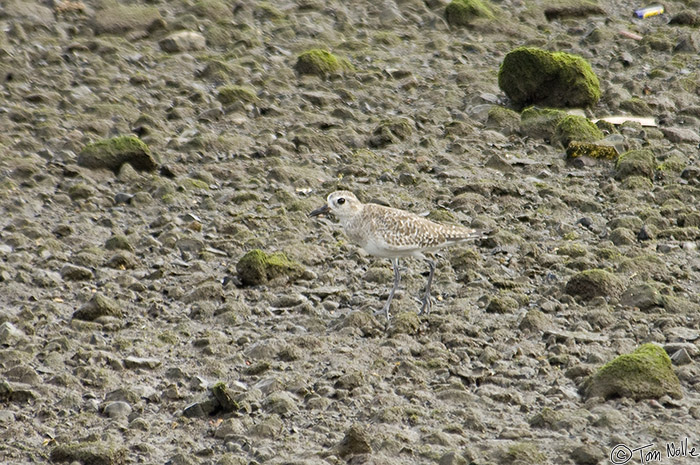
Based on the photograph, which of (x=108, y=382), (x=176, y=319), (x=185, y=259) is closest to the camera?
(x=108, y=382)

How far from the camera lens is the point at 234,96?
53.8 ft

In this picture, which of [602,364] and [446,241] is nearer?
[602,364]

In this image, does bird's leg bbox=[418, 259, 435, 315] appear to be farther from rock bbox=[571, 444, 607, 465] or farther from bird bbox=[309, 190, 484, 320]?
rock bbox=[571, 444, 607, 465]

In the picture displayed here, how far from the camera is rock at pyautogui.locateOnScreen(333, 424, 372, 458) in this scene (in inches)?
333

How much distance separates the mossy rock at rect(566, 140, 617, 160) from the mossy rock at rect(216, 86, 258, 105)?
480 centimetres

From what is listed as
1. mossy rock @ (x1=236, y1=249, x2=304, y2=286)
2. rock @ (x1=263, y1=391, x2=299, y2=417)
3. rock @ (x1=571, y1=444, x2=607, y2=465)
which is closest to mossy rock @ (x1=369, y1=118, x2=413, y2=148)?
mossy rock @ (x1=236, y1=249, x2=304, y2=286)

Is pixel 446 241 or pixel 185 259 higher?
pixel 446 241

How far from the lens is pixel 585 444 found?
8.67 meters

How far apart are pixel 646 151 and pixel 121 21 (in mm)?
9293

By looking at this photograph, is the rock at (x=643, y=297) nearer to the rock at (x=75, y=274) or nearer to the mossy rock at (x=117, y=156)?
the rock at (x=75, y=274)

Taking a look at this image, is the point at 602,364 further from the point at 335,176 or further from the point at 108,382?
the point at 335,176

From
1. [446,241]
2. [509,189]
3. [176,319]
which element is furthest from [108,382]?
[509,189]

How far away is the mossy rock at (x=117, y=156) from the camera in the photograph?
553 inches

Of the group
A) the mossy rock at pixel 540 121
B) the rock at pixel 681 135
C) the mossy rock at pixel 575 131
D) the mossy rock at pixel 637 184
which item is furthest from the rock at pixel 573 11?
the mossy rock at pixel 637 184
